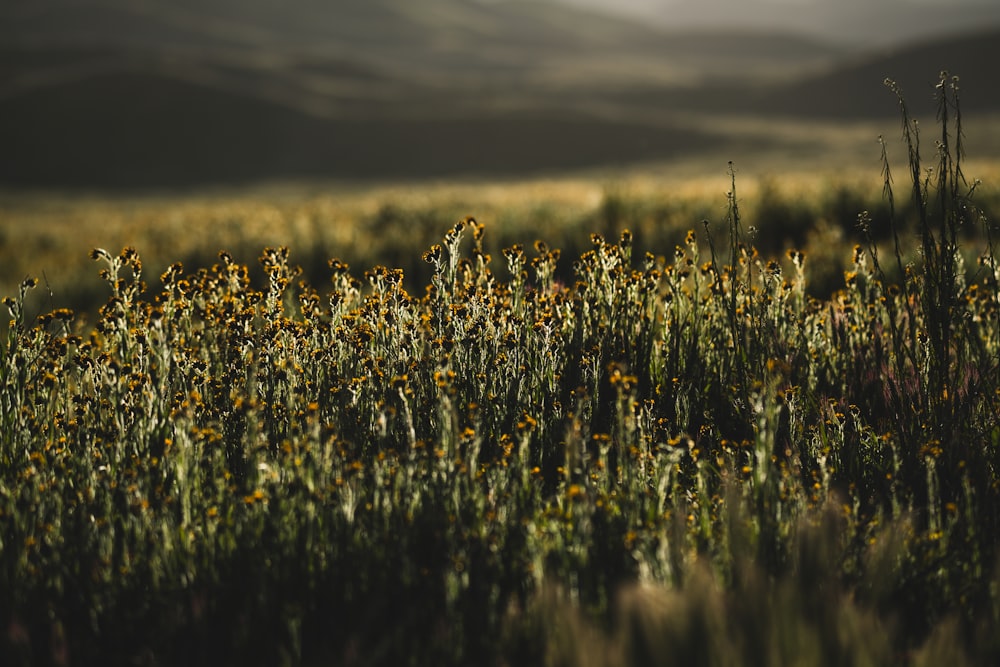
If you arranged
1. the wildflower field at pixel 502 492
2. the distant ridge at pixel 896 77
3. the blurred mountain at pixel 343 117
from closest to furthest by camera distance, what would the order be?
1. the wildflower field at pixel 502 492
2. the blurred mountain at pixel 343 117
3. the distant ridge at pixel 896 77

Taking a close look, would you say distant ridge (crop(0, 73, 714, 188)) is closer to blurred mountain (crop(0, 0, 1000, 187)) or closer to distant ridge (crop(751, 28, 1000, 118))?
blurred mountain (crop(0, 0, 1000, 187))

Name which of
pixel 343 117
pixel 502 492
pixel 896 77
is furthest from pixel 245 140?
pixel 502 492

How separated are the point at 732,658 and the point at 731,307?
2113mm

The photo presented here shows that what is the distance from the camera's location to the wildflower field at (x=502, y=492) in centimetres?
235

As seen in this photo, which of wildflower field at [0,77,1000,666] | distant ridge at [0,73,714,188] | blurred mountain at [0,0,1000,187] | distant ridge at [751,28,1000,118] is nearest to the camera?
wildflower field at [0,77,1000,666]

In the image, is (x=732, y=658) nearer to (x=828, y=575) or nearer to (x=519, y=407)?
(x=828, y=575)

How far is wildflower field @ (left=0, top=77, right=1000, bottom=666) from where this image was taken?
2350 millimetres

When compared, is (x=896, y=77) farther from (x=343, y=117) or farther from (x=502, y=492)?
(x=502, y=492)

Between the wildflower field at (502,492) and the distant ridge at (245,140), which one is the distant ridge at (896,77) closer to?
the distant ridge at (245,140)

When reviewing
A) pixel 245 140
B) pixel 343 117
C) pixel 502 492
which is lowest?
pixel 502 492

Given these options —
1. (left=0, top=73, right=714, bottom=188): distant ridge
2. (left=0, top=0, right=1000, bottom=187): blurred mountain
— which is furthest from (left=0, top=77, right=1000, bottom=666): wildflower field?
(left=0, top=0, right=1000, bottom=187): blurred mountain

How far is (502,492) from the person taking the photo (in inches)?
114

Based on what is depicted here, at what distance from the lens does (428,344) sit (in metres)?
3.96

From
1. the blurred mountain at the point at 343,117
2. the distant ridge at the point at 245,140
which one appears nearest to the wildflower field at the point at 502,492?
the distant ridge at the point at 245,140
